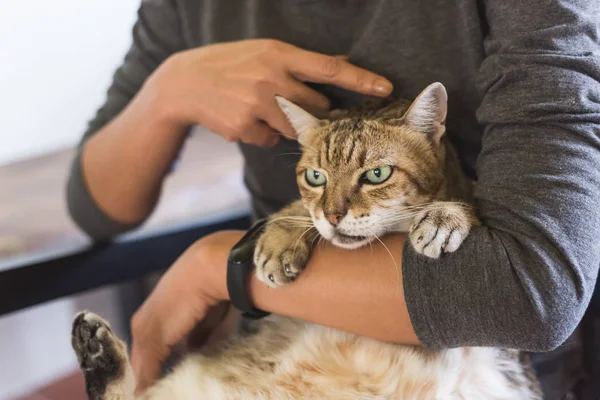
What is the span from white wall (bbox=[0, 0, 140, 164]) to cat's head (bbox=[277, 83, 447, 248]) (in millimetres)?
599

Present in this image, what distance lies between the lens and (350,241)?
901 millimetres

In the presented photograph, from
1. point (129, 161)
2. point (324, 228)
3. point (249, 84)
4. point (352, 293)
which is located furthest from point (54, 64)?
point (352, 293)

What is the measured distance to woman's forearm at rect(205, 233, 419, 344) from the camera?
802 mm

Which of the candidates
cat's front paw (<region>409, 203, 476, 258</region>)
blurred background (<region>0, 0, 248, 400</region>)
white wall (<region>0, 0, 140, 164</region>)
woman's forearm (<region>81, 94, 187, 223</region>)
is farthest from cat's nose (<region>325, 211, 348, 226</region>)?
white wall (<region>0, 0, 140, 164</region>)

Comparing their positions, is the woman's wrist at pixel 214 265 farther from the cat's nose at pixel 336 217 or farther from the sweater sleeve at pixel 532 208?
the sweater sleeve at pixel 532 208

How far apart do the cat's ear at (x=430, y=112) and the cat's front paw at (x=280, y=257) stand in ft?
0.89

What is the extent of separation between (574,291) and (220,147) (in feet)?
3.24

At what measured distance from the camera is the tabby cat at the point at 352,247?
90 cm

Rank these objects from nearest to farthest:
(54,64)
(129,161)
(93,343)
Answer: (93,343), (129,161), (54,64)

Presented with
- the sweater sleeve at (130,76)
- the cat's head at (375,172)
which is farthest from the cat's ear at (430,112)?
the sweater sleeve at (130,76)

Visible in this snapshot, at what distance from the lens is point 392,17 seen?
929 mm

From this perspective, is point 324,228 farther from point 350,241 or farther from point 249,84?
point 249,84

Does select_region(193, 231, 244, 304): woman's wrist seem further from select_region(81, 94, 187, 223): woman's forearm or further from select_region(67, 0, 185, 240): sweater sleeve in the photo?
select_region(67, 0, 185, 240): sweater sleeve

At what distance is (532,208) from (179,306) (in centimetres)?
67
